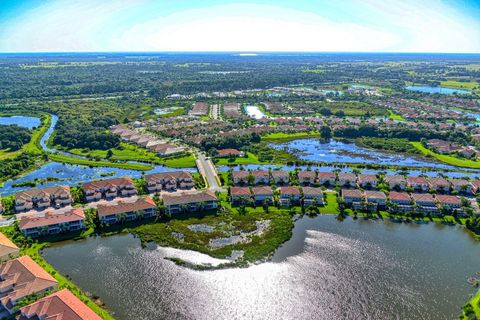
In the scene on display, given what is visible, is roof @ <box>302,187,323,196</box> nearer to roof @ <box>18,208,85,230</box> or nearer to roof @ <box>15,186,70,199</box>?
roof @ <box>18,208,85,230</box>

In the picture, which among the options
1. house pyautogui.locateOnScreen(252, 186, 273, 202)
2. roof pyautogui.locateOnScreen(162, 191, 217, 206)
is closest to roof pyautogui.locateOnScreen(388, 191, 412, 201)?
house pyautogui.locateOnScreen(252, 186, 273, 202)

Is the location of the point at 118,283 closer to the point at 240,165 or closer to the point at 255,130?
the point at 240,165

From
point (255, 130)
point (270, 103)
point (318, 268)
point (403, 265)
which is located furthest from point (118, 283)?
point (270, 103)

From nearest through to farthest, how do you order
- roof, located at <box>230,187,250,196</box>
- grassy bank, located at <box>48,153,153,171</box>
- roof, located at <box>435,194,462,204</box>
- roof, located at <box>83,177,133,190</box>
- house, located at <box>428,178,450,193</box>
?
1. roof, located at <box>435,194,462,204</box>
2. roof, located at <box>230,187,250,196</box>
3. roof, located at <box>83,177,133,190</box>
4. house, located at <box>428,178,450,193</box>
5. grassy bank, located at <box>48,153,153,171</box>

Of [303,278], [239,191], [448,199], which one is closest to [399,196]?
[448,199]

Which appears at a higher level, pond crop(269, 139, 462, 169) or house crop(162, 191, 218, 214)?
house crop(162, 191, 218, 214)

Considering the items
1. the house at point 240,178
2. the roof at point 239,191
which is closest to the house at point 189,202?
the roof at point 239,191

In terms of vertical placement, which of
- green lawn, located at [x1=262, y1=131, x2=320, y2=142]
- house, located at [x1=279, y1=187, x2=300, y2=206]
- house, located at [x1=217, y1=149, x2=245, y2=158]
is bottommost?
green lawn, located at [x1=262, y1=131, x2=320, y2=142]
